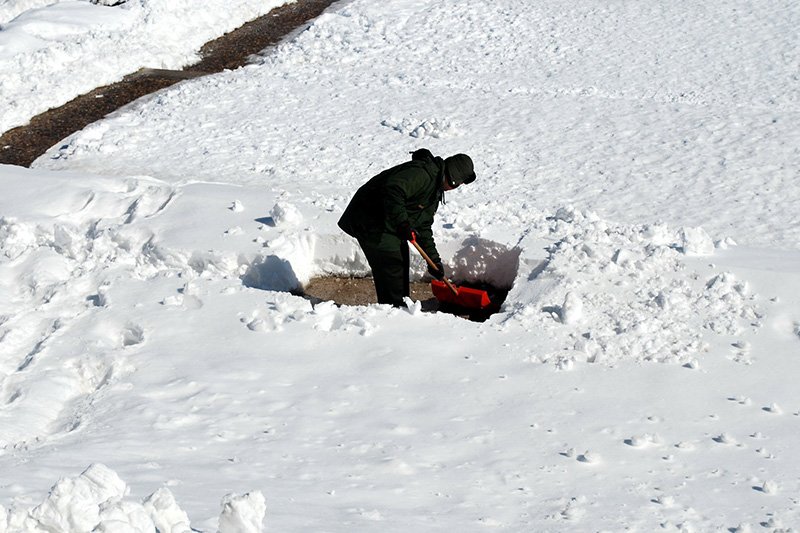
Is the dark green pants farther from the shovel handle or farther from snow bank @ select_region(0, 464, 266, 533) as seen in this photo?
snow bank @ select_region(0, 464, 266, 533)

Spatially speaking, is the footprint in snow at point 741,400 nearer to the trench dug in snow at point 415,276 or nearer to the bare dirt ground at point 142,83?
the trench dug in snow at point 415,276

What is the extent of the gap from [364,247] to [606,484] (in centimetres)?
263

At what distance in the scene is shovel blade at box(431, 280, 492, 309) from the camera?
7266 millimetres

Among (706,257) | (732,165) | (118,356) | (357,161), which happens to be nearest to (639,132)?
(732,165)

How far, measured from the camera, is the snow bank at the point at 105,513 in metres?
3.70

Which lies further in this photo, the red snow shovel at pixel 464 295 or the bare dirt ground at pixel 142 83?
the bare dirt ground at pixel 142 83

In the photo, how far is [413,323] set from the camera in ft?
21.6

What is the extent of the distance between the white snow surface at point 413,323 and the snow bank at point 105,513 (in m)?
0.01

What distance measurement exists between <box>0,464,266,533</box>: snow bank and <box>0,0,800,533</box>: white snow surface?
0.03 ft

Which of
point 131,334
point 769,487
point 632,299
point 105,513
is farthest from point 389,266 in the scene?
point 105,513

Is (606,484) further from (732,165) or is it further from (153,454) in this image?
(732,165)

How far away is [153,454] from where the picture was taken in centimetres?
517

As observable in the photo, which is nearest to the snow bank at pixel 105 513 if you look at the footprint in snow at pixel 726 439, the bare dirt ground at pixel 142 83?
the footprint in snow at pixel 726 439

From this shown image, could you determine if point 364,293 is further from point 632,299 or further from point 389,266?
point 632,299
